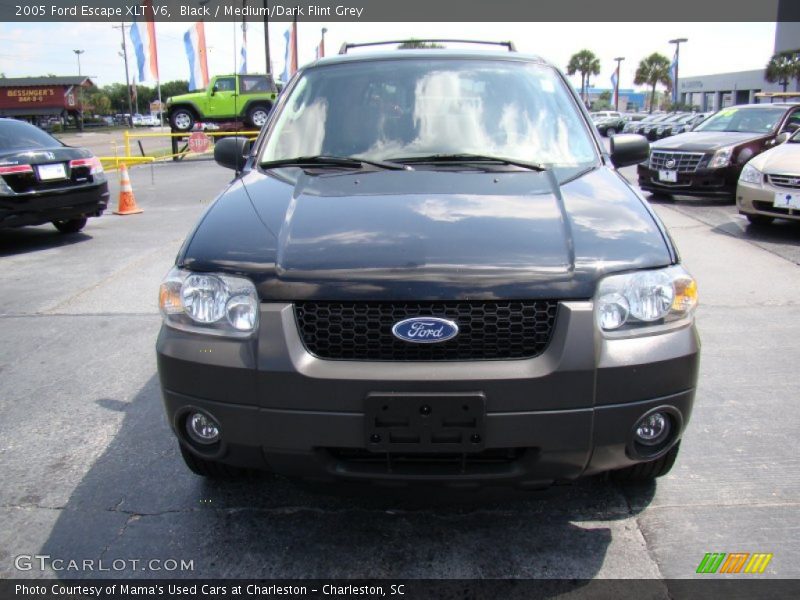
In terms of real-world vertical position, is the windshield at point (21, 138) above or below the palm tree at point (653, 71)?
below

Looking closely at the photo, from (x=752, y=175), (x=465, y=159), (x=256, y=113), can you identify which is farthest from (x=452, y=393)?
(x=256, y=113)

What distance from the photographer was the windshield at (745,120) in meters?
11.7

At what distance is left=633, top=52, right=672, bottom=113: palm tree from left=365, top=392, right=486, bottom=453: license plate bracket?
88393 millimetres

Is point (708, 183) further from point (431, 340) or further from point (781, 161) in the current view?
point (431, 340)

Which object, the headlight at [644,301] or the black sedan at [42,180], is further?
the black sedan at [42,180]

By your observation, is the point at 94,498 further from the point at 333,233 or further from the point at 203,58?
the point at 203,58

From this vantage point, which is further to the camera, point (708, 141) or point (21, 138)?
point (708, 141)

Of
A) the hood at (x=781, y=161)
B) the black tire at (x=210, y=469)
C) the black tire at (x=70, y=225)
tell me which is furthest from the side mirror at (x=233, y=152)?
the hood at (x=781, y=161)

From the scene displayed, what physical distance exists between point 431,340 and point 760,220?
828cm

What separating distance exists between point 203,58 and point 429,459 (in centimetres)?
2138

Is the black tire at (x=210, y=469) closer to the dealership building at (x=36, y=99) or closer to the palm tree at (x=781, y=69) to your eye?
the palm tree at (x=781, y=69)

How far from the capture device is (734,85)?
74062 mm

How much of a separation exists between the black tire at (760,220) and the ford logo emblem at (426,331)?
8.05 meters

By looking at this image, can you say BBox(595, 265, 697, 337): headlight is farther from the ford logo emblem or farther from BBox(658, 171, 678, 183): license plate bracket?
BBox(658, 171, 678, 183): license plate bracket
